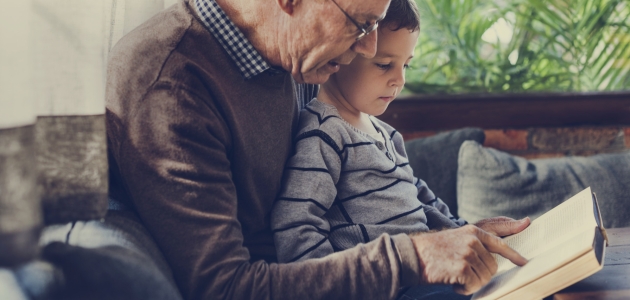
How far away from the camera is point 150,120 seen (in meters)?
0.94

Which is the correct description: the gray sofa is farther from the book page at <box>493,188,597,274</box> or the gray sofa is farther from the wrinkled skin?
the wrinkled skin

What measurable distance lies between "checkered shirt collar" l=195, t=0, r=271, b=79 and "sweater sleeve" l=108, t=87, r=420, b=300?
130mm

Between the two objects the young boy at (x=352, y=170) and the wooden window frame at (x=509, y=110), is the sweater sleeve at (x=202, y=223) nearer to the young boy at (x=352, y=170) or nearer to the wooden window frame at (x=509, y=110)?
the young boy at (x=352, y=170)

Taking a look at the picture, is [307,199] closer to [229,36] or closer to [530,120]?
[229,36]

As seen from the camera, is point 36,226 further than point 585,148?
No

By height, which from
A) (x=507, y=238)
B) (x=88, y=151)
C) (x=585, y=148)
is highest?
(x=88, y=151)

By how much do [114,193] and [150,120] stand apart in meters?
0.18

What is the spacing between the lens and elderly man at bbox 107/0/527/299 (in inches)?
36.7

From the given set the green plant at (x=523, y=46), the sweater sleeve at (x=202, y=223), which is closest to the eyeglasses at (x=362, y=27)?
the sweater sleeve at (x=202, y=223)

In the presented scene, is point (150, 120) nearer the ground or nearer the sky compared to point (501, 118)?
nearer the sky

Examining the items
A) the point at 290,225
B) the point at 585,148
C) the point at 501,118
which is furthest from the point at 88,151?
the point at 585,148

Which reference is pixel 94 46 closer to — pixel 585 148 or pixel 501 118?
pixel 501 118

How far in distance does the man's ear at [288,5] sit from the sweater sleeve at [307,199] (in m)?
0.24

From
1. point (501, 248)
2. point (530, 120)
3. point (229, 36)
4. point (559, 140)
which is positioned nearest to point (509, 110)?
point (530, 120)
